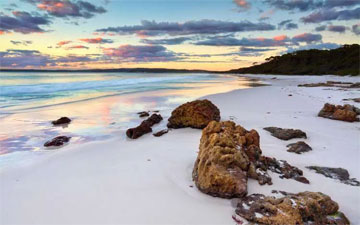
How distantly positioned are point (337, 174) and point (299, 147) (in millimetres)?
960

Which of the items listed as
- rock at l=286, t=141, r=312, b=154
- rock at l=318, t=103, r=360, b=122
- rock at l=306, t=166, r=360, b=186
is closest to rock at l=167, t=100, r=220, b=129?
rock at l=286, t=141, r=312, b=154

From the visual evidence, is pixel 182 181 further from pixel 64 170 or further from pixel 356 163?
pixel 356 163

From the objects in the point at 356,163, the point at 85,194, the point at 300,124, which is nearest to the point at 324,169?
the point at 356,163

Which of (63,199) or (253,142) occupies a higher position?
(253,142)

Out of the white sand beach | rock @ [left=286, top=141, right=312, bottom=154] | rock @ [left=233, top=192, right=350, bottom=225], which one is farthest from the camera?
rock @ [left=286, top=141, right=312, bottom=154]

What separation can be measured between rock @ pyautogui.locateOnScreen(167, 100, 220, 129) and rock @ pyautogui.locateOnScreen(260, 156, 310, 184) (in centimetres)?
261

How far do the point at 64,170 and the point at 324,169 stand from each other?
3.95m

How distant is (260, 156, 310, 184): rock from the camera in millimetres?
3588

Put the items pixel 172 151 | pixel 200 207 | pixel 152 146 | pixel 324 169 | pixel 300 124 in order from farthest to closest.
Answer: pixel 300 124, pixel 152 146, pixel 172 151, pixel 324 169, pixel 200 207

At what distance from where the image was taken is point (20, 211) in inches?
120

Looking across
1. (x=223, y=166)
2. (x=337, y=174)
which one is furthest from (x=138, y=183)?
(x=337, y=174)

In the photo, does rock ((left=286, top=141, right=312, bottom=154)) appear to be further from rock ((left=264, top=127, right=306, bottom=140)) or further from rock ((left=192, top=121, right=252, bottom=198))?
rock ((left=192, top=121, right=252, bottom=198))

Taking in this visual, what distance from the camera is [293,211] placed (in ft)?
8.48

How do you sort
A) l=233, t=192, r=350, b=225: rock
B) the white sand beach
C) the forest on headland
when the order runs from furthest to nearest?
→ the forest on headland < the white sand beach < l=233, t=192, r=350, b=225: rock
